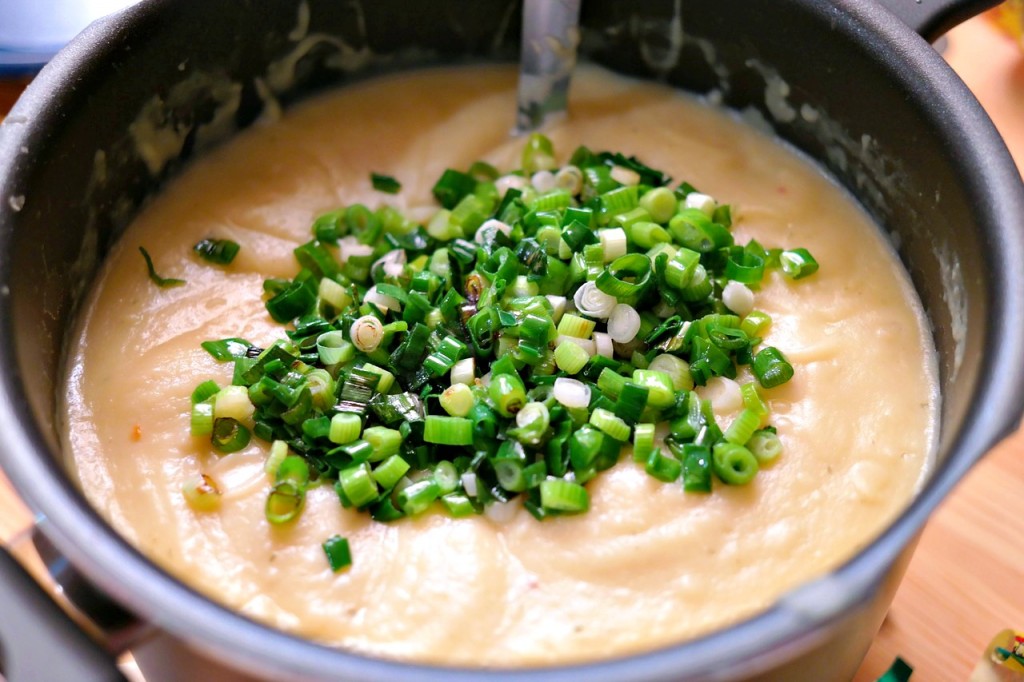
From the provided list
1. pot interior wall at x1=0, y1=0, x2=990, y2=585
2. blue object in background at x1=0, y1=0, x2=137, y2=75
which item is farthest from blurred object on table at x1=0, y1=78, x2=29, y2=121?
pot interior wall at x1=0, y1=0, x2=990, y2=585

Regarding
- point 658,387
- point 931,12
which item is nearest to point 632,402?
point 658,387

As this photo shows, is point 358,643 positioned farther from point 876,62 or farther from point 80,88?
point 876,62

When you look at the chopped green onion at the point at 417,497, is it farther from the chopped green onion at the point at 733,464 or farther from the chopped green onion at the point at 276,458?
the chopped green onion at the point at 733,464

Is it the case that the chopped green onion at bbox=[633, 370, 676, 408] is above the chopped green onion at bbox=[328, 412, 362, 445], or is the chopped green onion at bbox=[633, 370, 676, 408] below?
above

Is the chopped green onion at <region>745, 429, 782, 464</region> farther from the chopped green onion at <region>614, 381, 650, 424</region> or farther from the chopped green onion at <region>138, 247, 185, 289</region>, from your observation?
the chopped green onion at <region>138, 247, 185, 289</region>

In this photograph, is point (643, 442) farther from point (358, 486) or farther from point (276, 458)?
point (276, 458)

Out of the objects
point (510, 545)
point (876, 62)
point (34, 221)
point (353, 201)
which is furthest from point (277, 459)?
point (876, 62)

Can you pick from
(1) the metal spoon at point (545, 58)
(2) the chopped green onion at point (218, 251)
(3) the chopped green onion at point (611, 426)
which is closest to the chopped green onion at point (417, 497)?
(3) the chopped green onion at point (611, 426)
